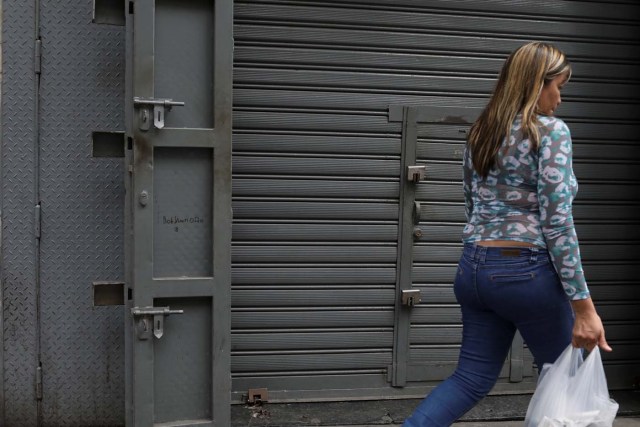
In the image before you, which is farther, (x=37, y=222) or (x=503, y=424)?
(x=503, y=424)

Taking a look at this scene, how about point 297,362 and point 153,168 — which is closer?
point 153,168

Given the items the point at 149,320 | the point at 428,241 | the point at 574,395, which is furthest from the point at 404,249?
the point at 574,395

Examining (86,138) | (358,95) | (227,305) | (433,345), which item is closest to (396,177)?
(358,95)

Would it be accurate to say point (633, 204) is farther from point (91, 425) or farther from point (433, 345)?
point (91, 425)

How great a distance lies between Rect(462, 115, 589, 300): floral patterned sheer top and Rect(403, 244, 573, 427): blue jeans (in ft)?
0.26

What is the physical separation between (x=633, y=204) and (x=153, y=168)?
11.5ft

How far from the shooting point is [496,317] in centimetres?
334

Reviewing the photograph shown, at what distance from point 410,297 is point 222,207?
1717 millimetres

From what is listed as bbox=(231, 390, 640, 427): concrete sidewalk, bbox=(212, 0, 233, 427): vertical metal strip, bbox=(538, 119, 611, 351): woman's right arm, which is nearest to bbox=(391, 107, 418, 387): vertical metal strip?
bbox=(231, 390, 640, 427): concrete sidewalk

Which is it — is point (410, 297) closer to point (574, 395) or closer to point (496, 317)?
point (496, 317)

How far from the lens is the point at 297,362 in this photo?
5176mm

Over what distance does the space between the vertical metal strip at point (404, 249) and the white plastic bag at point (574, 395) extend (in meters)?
2.05

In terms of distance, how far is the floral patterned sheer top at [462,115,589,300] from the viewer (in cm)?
303

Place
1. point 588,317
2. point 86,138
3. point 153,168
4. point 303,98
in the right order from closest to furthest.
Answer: point 588,317, point 153,168, point 86,138, point 303,98
